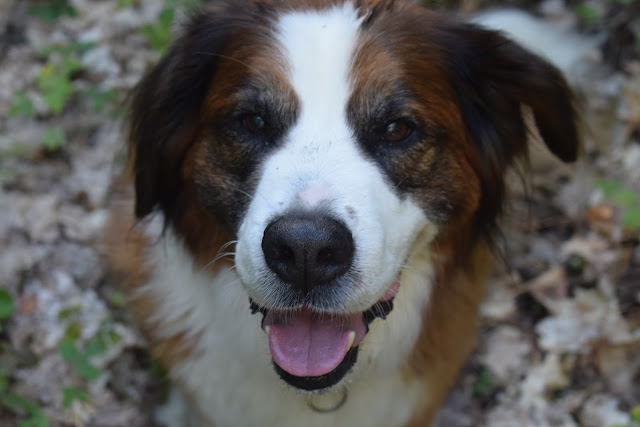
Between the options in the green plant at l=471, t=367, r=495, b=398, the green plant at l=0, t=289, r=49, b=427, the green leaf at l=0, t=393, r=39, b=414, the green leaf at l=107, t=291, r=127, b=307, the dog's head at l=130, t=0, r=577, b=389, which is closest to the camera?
the dog's head at l=130, t=0, r=577, b=389

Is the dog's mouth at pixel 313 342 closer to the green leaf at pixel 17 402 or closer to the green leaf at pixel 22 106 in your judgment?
the green leaf at pixel 17 402

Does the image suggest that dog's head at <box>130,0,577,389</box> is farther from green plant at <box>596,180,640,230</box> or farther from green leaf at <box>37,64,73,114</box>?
green leaf at <box>37,64,73,114</box>

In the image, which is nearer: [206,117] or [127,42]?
[206,117]

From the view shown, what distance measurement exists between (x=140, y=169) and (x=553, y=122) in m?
1.58

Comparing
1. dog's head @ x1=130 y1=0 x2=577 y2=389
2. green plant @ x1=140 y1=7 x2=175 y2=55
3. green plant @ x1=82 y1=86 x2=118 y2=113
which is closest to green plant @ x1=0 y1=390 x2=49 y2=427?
dog's head @ x1=130 y1=0 x2=577 y2=389

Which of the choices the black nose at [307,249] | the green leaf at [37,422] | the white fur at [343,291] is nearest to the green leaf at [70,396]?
the green leaf at [37,422]

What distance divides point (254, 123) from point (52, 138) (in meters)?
2.22

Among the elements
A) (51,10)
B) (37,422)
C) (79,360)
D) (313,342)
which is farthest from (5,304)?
(51,10)

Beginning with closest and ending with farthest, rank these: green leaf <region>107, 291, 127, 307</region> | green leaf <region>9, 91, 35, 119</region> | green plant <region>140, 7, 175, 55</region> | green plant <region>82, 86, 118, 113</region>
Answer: green leaf <region>107, 291, 127, 307</region> < green leaf <region>9, 91, 35, 119</region> < green plant <region>82, 86, 118, 113</region> < green plant <region>140, 7, 175, 55</region>

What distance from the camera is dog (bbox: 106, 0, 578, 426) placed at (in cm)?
204

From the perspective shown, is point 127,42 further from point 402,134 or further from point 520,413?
point 520,413

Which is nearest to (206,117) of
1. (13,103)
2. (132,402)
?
(132,402)

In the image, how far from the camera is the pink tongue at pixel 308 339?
2.14 metres

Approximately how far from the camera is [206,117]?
2414 millimetres
